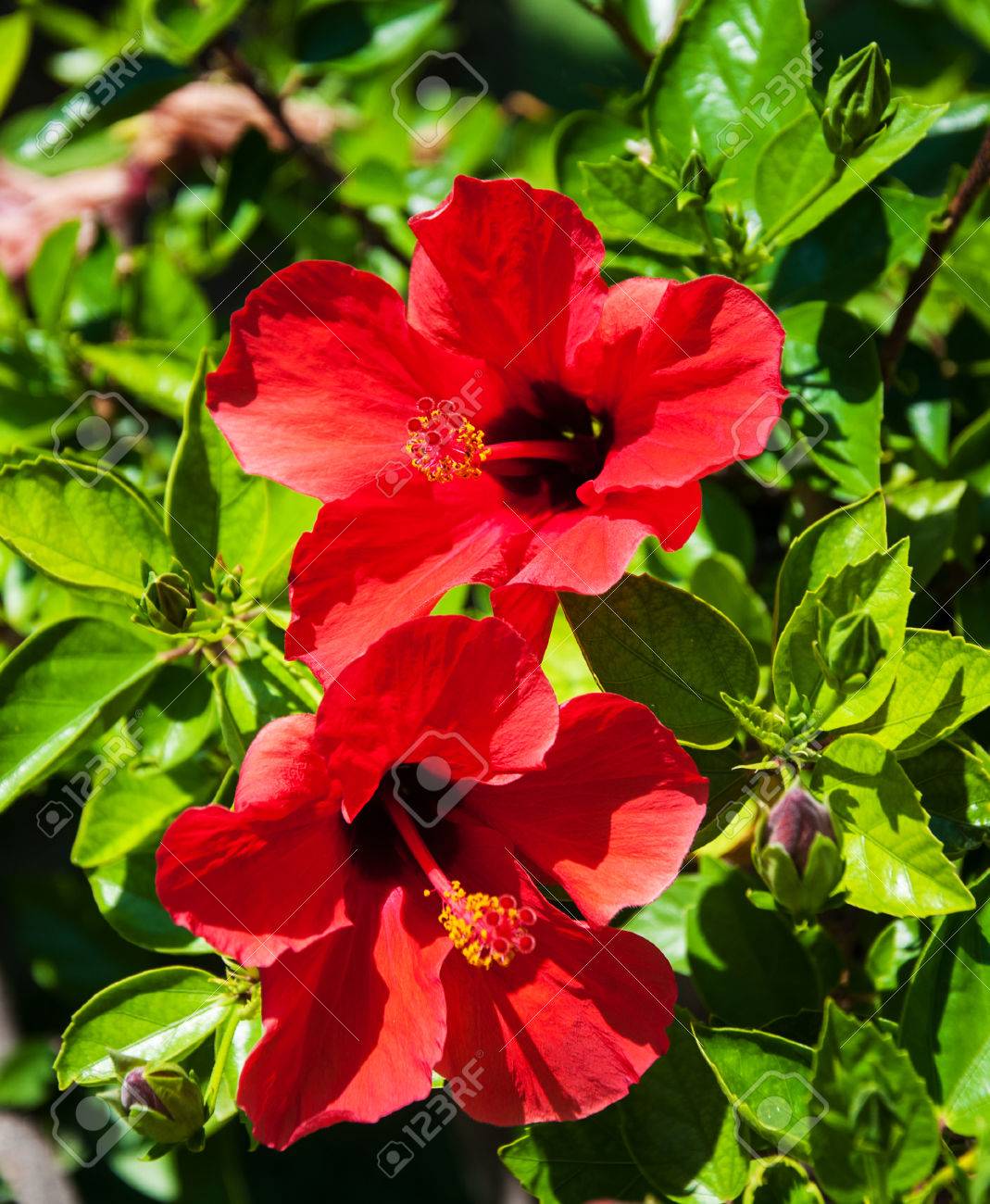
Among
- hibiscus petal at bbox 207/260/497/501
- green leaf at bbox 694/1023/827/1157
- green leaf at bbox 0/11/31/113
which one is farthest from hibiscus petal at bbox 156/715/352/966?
green leaf at bbox 0/11/31/113

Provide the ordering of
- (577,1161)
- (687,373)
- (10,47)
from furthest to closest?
1. (10,47)
2. (577,1161)
3. (687,373)

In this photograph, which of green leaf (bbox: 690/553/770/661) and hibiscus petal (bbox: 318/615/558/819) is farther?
green leaf (bbox: 690/553/770/661)

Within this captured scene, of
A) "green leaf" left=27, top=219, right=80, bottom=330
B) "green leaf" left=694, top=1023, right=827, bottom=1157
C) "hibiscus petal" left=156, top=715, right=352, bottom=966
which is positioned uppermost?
"green leaf" left=27, top=219, right=80, bottom=330

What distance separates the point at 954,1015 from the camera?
4.25ft

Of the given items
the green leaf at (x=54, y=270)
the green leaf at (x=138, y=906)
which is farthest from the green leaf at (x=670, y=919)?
the green leaf at (x=54, y=270)

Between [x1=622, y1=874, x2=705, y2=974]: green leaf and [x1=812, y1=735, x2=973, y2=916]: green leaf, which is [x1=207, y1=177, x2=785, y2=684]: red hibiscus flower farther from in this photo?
[x1=622, y1=874, x2=705, y2=974]: green leaf

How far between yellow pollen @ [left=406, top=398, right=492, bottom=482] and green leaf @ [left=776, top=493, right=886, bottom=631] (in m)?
0.38

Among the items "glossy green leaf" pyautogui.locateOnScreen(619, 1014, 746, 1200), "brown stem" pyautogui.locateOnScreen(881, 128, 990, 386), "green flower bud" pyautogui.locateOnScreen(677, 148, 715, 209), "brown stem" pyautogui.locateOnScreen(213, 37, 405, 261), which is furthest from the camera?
"brown stem" pyautogui.locateOnScreen(213, 37, 405, 261)

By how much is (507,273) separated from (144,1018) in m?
0.97

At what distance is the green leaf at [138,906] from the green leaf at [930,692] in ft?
2.96

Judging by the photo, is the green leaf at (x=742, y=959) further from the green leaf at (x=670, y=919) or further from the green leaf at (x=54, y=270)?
the green leaf at (x=54, y=270)

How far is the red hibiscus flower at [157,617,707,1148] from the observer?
3.91ft

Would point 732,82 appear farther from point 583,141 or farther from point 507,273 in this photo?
point 507,273

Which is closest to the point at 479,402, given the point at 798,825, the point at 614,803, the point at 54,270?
the point at 614,803
